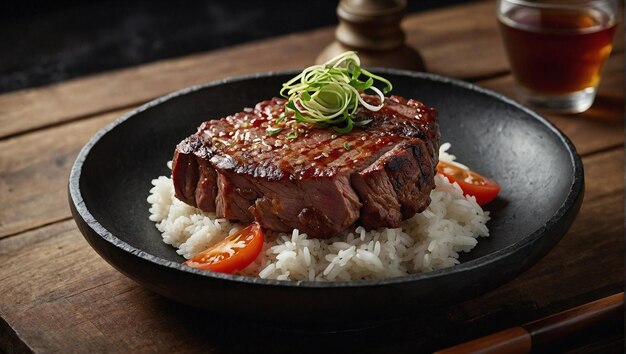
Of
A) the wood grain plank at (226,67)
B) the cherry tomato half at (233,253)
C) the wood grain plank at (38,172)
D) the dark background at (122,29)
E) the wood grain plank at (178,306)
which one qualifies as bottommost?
the dark background at (122,29)

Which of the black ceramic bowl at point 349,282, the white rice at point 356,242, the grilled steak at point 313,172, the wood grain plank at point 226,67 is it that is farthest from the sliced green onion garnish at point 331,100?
the wood grain plank at point 226,67

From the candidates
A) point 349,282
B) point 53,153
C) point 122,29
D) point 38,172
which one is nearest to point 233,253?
point 349,282

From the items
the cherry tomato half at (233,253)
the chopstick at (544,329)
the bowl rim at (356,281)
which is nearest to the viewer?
the bowl rim at (356,281)

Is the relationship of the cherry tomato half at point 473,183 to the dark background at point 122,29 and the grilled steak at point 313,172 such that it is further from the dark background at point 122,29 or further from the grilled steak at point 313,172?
the dark background at point 122,29

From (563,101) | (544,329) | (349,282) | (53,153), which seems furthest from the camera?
(563,101)

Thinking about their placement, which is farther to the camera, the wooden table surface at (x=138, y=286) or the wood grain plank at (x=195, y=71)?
the wood grain plank at (x=195, y=71)

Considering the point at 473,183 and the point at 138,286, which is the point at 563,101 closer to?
the point at 473,183
